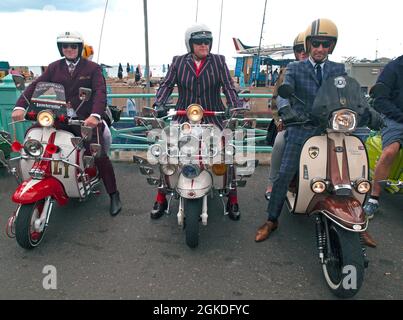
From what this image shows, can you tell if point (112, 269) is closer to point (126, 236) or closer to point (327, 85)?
point (126, 236)

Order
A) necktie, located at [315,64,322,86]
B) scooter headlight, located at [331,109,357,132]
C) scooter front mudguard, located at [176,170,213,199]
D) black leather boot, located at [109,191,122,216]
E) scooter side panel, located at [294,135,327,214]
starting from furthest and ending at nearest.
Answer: black leather boot, located at [109,191,122,216]
necktie, located at [315,64,322,86]
scooter front mudguard, located at [176,170,213,199]
scooter side panel, located at [294,135,327,214]
scooter headlight, located at [331,109,357,132]

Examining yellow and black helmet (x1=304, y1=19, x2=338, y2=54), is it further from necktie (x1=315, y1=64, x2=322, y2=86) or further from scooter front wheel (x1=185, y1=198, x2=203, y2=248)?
scooter front wheel (x1=185, y1=198, x2=203, y2=248)

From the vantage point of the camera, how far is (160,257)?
2.76 meters

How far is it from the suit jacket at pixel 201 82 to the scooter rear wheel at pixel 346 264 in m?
1.70

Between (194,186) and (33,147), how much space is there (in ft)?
4.87

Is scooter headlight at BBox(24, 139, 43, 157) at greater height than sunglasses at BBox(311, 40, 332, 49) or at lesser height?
lesser

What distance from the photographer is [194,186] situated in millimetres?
2684

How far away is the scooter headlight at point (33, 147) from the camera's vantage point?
2.82 m

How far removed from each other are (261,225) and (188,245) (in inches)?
35.2

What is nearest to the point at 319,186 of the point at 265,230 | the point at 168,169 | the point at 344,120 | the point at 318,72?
the point at 344,120

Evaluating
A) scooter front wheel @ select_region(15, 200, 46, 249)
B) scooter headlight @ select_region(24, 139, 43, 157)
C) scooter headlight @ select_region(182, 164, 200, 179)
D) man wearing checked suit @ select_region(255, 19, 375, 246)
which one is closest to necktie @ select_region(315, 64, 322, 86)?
man wearing checked suit @ select_region(255, 19, 375, 246)

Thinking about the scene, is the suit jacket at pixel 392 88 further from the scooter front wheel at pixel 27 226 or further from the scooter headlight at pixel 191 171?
the scooter front wheel at pixel 27 226

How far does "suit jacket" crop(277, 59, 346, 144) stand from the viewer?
2859mm

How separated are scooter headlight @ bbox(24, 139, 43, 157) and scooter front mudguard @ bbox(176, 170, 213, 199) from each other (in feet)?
4.22
